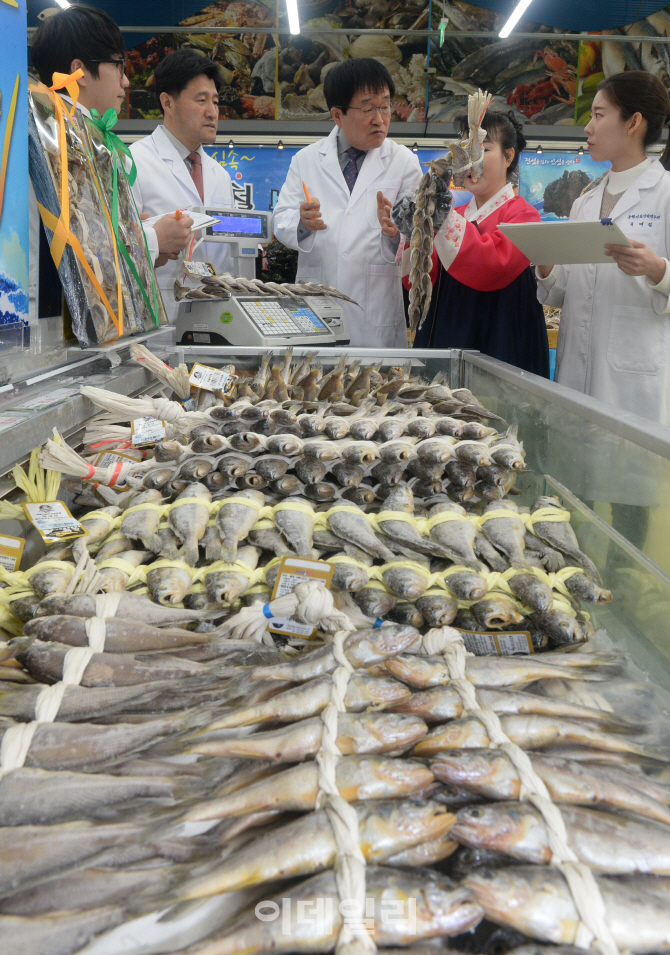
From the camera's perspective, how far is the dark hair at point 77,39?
113 inches

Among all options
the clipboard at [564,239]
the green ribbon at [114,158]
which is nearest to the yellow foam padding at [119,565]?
the green ribbon at [114,158]

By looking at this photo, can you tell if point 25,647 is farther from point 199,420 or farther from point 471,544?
point 199,420

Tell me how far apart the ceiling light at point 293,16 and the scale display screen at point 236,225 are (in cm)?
428

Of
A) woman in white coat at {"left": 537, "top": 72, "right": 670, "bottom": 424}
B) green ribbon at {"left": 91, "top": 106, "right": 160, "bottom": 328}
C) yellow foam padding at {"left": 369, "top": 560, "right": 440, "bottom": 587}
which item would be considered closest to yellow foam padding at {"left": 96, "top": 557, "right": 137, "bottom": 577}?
yellow foam padding at {"left": 369, "top": 560, "right": 440, "bottom": 587}

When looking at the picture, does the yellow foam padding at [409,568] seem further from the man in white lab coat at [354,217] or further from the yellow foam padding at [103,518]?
the man in white lab coat at [354,217]

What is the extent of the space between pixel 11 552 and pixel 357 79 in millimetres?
4040

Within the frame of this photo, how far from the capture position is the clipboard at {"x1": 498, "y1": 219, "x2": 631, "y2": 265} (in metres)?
2.55

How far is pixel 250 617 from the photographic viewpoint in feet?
4.36

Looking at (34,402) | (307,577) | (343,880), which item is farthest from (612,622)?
(34,402)

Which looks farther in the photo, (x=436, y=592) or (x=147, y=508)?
(x=147, y=508)

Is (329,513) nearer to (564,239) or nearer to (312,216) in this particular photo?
(564,239)

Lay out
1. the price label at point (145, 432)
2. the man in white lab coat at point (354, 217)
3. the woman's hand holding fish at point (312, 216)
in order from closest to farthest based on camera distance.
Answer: the price label at point (145, 432) → the woman's hand holding fish at point (312, 216) → the man in white lab coat at point (354, 217)

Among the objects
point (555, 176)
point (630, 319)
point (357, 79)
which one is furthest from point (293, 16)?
point (630, 319)

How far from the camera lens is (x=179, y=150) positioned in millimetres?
4699
